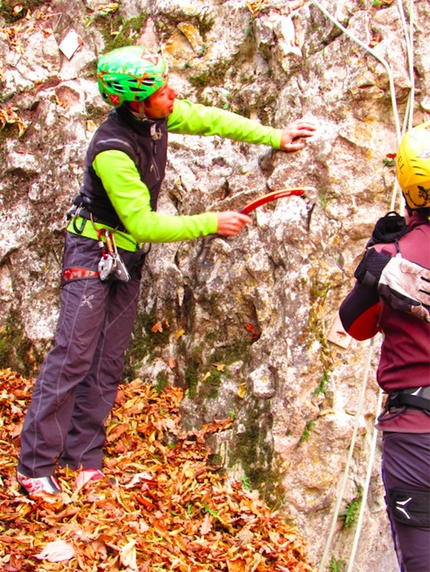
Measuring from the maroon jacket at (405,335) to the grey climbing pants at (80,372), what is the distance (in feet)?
7.01

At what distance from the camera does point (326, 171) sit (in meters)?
4.69

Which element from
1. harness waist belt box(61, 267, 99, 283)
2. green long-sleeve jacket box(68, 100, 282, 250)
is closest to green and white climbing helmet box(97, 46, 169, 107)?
green long-sleeve jacket box(68, 100, 282, 250)

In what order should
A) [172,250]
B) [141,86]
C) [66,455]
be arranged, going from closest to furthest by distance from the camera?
[141,86] < [66,455] < [172,250]

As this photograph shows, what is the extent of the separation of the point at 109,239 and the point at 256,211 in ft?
4.37

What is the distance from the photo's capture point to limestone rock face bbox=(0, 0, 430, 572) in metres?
4.51

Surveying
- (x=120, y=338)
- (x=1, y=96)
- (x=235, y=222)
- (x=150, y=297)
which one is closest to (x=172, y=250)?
(x=150, y=297)

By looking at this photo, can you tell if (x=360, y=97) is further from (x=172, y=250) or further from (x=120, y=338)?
(x=120, y=338)

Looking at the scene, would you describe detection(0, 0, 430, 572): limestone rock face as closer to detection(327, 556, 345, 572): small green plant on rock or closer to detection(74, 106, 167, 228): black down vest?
detection(327, 556, 345, 572): small green plant on rock

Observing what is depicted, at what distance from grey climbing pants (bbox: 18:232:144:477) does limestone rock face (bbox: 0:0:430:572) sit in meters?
0.67

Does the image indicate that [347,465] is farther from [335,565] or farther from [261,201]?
[261,201]

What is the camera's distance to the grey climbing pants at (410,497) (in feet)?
9.45

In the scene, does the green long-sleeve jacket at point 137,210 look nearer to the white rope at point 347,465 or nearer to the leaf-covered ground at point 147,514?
the white rope at point 347,465

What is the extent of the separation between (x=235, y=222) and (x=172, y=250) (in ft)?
4.82

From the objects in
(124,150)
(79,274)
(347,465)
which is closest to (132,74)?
(124,150)
